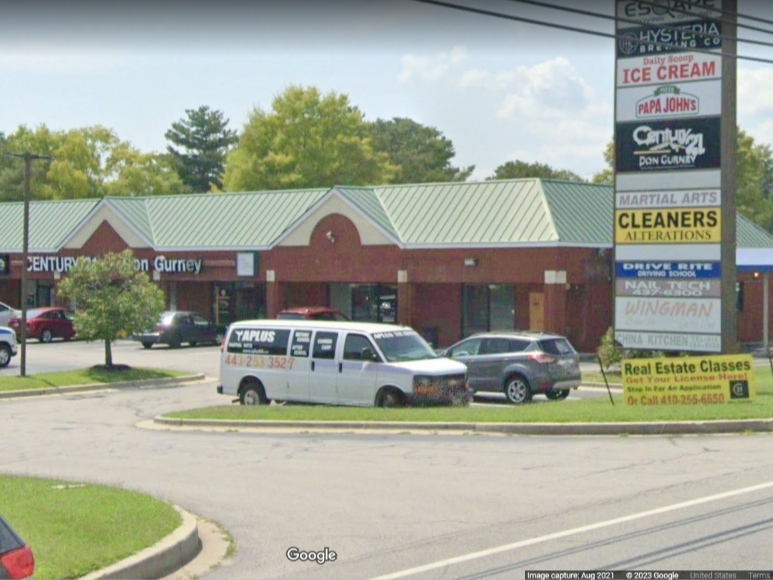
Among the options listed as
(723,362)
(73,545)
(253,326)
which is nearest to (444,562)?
(73,545)

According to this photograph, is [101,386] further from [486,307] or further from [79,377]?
[486,307]

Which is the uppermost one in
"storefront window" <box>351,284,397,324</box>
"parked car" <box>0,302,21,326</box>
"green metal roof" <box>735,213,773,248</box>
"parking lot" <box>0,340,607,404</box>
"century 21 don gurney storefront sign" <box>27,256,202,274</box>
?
"green metal roof" <box>735,213,773,248</box>

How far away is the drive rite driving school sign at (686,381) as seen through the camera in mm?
22188

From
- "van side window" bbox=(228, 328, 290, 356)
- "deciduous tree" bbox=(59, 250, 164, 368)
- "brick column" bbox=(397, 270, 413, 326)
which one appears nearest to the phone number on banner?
"van side window" bbox=(228, 328, 290, 356)

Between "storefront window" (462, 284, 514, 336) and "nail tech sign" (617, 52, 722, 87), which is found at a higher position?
"nail tech sign" (617, 52, 722, 87)

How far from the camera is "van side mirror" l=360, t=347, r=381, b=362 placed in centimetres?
2349

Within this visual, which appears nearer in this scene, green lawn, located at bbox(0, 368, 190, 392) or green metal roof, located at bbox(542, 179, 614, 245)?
green lawn, located at bbox(0, 368, 190, 392)

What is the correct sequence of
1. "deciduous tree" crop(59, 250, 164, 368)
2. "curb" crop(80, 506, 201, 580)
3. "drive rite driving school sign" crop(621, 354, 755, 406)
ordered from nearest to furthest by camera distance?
"curb" crop(80, 506, 201, 580), "drive rite driving school sign" crop(621, 354, 755, 406), "deciduous tree" crop(59, 250, 164, 368)

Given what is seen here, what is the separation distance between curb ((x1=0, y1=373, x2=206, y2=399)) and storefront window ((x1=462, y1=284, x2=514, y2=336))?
1344 centimetres

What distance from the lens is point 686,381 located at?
874 inches

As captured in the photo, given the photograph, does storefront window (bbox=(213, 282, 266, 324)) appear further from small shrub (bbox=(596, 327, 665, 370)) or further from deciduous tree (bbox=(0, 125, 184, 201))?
deciduous tree (bbox=(0, 125, 184, 201))

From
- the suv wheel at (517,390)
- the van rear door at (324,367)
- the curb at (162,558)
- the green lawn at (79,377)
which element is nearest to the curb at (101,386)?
the green lawn at (79,377)

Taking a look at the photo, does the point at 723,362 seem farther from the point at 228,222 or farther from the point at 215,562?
the point at 228,222

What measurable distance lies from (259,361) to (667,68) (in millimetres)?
11692
